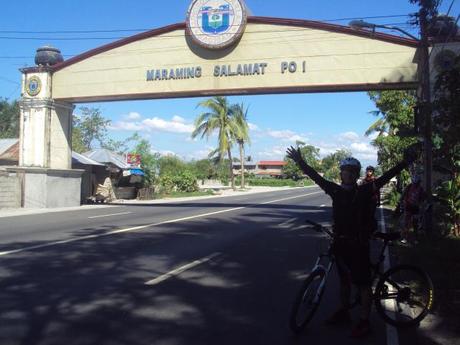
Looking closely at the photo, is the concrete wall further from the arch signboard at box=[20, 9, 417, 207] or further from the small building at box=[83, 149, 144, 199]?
the small building at box=[83, 149, 144, 199]

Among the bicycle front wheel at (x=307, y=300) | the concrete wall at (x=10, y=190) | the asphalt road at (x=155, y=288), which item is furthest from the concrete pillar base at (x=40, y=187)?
the bicycle front wheel at (x=307, y=300)

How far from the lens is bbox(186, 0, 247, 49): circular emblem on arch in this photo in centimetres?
2200

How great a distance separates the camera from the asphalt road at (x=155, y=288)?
534 cm

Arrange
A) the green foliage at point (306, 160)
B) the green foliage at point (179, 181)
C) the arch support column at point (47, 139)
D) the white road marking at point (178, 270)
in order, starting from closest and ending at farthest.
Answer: the white road marking at point (178, 270)
the arch support column at point (47, 139)
the green foliage at point (179, 181)
the green foliage at point (306, 160)

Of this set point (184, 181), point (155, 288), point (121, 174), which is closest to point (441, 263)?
point (155, 288)

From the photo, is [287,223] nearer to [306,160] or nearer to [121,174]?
[121,174]

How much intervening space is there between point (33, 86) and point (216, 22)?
31.7 ft

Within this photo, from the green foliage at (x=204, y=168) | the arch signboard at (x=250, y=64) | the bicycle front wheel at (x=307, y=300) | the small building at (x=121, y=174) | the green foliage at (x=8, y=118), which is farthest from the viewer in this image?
the green foliage at (x=204, y=168)

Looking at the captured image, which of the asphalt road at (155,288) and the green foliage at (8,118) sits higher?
the green foliage at (8,118)

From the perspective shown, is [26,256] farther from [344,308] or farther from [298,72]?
[298,72]

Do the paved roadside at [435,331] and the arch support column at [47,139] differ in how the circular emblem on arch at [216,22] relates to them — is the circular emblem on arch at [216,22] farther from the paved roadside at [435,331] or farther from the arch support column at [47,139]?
the paved roadside at [435,331]

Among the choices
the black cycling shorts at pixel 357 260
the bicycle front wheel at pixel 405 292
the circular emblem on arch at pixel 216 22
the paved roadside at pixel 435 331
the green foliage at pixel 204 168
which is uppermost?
the circular emblem on arch at pixel 216 22

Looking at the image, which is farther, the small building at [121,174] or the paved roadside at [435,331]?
the small building at [121,174]

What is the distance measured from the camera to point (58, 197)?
24.7 meters
